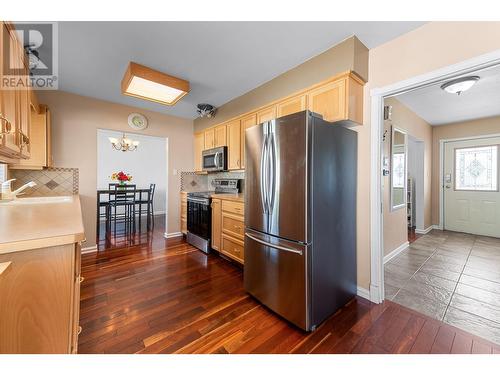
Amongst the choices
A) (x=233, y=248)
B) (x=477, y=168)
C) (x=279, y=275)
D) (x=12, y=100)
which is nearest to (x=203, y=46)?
(x=12, y=100)

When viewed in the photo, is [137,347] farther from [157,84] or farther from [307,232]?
[157,84]

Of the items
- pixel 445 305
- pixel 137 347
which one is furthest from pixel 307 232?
pixel 445 305

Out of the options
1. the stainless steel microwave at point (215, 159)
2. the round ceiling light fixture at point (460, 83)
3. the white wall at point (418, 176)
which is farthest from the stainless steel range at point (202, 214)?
the white wall at point (418, 176)

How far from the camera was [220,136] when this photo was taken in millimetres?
3625

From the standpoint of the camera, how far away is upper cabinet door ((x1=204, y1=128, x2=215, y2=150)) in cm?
380

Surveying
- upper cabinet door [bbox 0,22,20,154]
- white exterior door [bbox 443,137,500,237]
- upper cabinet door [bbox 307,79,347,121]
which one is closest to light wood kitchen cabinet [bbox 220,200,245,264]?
upper cabinet door [bbox 307,79,347,121]

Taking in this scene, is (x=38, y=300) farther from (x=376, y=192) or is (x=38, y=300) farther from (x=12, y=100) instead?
(x=376, y=192)

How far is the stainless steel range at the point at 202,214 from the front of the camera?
10.4 feet

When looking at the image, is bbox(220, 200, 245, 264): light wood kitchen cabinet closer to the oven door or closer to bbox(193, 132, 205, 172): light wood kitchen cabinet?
the oven door

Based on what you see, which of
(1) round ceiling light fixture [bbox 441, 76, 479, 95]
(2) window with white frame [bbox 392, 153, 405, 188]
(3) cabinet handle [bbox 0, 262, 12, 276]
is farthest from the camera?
(2) window with white frame [bbox 392, 153, 405, 188]

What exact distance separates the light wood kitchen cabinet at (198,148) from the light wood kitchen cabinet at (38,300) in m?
3.38

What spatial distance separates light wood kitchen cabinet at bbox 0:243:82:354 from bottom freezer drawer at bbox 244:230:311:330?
1.31 metres

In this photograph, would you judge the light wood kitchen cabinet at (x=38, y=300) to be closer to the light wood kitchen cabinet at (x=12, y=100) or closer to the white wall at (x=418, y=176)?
the light wood kitchen cabinet at (x=12, y=100)

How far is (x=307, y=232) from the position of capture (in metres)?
1.53
